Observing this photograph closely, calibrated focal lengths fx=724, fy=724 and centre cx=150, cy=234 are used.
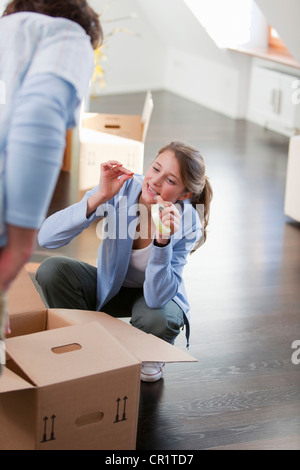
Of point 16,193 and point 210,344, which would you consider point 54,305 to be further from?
point 16,193

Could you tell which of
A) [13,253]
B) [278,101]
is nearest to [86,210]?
[13,253]

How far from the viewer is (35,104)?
1237 mm

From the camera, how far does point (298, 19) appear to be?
4566mm

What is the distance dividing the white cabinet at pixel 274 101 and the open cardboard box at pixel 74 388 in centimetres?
461

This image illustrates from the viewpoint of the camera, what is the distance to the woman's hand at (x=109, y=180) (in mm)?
2100

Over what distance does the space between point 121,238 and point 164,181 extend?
23 centimetres

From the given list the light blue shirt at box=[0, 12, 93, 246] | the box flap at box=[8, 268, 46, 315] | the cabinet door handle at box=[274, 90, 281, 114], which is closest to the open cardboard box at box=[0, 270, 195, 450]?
the box flap at box=[8, 268, 46, 315]

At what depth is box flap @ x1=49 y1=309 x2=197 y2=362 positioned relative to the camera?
1895 mm

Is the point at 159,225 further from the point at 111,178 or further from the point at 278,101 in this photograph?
the point at 278,101

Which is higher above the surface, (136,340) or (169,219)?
(169,219)

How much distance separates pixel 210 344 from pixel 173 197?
69 cm

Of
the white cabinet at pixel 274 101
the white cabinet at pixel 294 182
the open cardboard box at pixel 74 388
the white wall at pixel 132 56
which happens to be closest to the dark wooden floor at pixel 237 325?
the white cabinet at pixel 294 182

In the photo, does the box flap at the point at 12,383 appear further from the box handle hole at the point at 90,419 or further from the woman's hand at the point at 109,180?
the woman's hand at the point at 109,180
